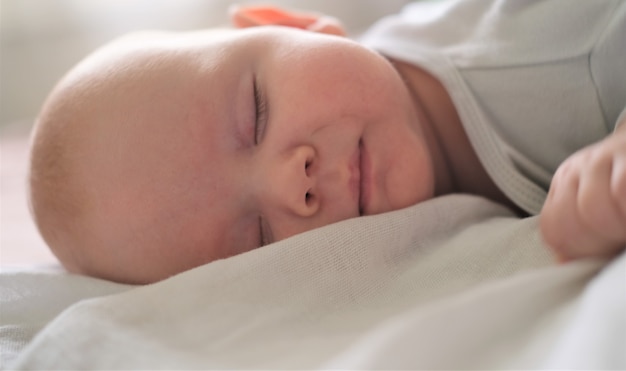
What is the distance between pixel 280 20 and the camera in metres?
1.22

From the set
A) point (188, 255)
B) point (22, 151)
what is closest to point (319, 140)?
point (188, 255)

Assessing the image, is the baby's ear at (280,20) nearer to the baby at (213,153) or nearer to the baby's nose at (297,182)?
the baby at (213,153)

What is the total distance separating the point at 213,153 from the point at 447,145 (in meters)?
0.42

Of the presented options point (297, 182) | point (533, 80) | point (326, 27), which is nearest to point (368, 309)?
point (297, 182)

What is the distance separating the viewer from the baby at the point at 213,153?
0.86 meters

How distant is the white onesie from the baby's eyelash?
305 mm

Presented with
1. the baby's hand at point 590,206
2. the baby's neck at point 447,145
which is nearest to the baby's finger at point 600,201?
the baby's hand at point 590,206

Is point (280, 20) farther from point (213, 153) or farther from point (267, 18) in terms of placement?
point (213, 153)

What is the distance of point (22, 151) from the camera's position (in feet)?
5.29

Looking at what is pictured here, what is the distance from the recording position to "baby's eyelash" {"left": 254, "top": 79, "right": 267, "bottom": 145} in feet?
2.94

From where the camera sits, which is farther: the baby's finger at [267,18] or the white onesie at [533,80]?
the baby's finger at [267,18]

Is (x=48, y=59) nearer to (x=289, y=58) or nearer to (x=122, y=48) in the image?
(x=122, y=48)

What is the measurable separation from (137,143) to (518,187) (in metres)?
0.53

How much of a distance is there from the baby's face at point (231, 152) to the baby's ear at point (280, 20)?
0.20 metres
